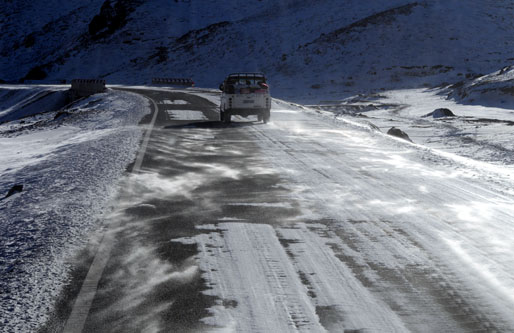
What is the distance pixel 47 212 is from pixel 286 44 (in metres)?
73.3

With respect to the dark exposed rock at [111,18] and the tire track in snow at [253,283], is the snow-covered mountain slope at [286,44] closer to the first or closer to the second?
the dark exposed rock at [111,18]

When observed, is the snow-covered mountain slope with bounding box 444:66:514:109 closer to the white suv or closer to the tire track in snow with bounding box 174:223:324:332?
the white suv

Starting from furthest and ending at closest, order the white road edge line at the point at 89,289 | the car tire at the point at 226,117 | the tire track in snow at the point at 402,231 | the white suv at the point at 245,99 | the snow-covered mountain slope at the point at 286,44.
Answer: the snow-covered mountain slope at the point at 286,44, the car tire at the point at 226,117, the white suv at the point at 245,99, the tire track in snow at the point at 402,231, the white road edge line at the point at 89,289

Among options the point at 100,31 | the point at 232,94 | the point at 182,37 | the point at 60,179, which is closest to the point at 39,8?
the point at 100,31

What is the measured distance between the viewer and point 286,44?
7775 centimetres

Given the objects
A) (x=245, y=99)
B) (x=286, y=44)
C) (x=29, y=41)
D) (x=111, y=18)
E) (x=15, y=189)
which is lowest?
(x=15, y=189)

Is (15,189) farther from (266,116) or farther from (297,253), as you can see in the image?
(266,116)

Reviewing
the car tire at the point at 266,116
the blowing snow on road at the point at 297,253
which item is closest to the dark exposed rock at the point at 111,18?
the car tire at the point at 266,116

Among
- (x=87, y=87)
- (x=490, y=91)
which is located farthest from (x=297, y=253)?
(x=87, y=87)

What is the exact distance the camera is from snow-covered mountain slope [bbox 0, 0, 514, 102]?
60.6 m

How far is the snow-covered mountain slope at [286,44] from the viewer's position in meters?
60.6

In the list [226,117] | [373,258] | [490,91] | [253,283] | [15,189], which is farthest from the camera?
[490,91]

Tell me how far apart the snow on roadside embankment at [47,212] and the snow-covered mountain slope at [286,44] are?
118ft

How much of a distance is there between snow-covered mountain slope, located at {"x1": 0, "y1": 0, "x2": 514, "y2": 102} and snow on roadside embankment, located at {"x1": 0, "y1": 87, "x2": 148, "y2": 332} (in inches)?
1415
